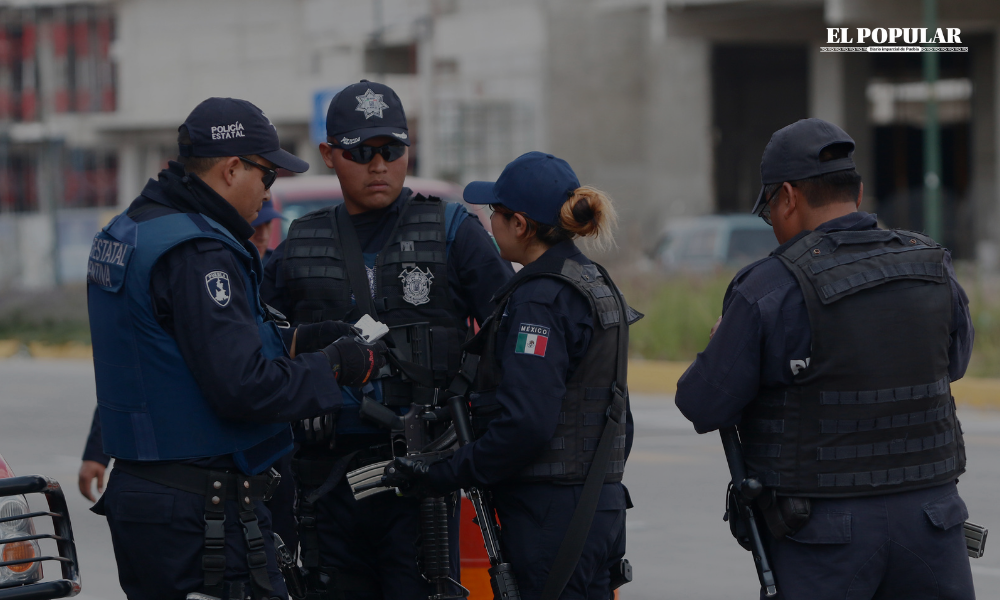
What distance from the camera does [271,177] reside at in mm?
3613

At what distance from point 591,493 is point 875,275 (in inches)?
37.9

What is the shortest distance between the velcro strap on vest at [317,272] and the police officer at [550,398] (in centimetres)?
64

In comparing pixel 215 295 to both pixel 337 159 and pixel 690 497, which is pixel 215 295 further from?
pixel 690 497

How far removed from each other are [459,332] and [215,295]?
3.37ft

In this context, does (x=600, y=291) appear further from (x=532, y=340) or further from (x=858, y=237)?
(x=858, y=237)

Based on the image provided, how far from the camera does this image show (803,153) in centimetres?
333

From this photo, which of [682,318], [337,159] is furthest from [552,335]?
[682,318]

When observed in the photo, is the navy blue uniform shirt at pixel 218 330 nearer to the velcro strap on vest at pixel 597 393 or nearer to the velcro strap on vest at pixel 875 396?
the velcro strap on vest at pixel 597 393

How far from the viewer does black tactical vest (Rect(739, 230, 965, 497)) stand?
3.22 meters

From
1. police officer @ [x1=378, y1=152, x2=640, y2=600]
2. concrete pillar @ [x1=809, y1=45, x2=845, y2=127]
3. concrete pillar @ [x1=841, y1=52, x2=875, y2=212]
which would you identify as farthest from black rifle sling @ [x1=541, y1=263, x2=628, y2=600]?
concrete pillar @ [x1=841, y1=52, x2=875, y2=212]

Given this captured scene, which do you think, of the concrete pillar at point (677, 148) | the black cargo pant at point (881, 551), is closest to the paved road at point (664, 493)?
the black cargo pant at point (881, 551)

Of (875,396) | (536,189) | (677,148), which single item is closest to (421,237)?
(536,189)

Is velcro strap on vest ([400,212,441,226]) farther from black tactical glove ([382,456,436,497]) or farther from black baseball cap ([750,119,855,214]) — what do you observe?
black baseball cap ([750,119,855,214])

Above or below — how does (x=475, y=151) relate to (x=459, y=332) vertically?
above
